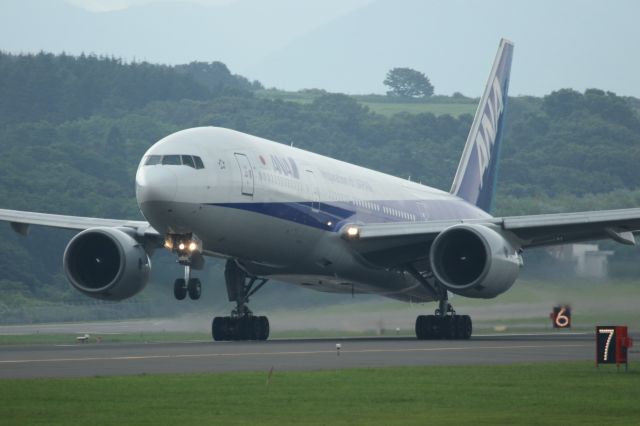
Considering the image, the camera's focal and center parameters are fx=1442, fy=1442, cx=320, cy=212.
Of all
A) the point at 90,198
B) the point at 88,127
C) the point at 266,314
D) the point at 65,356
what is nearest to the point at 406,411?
the point at 65,356

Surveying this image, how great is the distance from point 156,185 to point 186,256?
196 centimetres

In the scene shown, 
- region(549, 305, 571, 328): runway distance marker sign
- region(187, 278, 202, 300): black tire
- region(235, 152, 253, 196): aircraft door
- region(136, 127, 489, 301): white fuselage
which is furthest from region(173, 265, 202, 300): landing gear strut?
region(549, 305, 571, 328): runway distance marker sign

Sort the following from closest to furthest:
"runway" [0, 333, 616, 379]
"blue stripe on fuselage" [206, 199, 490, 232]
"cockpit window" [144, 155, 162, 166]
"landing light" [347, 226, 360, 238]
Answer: "runway" [0, 333, 616, 379] → "cockpit window" [144, 155, 162, 166] → "blue stripe on fuselage" [206, 199, 490, 232] → "landing light" [347, 226, 360, 238]

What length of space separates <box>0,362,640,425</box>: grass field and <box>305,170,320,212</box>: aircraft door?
12.6 m

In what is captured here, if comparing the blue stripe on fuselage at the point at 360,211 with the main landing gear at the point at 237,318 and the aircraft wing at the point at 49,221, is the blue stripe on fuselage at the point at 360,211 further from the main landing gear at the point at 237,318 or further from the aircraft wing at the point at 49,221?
the aircraft wing at the point at 49,221

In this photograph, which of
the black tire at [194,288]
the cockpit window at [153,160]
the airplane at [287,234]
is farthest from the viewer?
the airplane at [287,234]

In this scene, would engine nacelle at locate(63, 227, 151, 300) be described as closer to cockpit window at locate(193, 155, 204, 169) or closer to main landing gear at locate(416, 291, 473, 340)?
cockpit window at locate(193, 155, 204, 169)

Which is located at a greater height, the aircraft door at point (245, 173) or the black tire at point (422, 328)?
the aircraft door at point (245, 173)

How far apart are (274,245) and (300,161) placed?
115 inches

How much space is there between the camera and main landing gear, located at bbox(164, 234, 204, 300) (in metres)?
32.0

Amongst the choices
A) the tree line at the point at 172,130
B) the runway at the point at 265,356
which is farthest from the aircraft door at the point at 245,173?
the tree line at the point at 172,130

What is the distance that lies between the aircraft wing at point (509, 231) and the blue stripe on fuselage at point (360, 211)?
0.57 metres

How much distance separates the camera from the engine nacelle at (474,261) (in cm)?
3438

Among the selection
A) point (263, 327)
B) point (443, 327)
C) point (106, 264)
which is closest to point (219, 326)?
point (263, 327)
